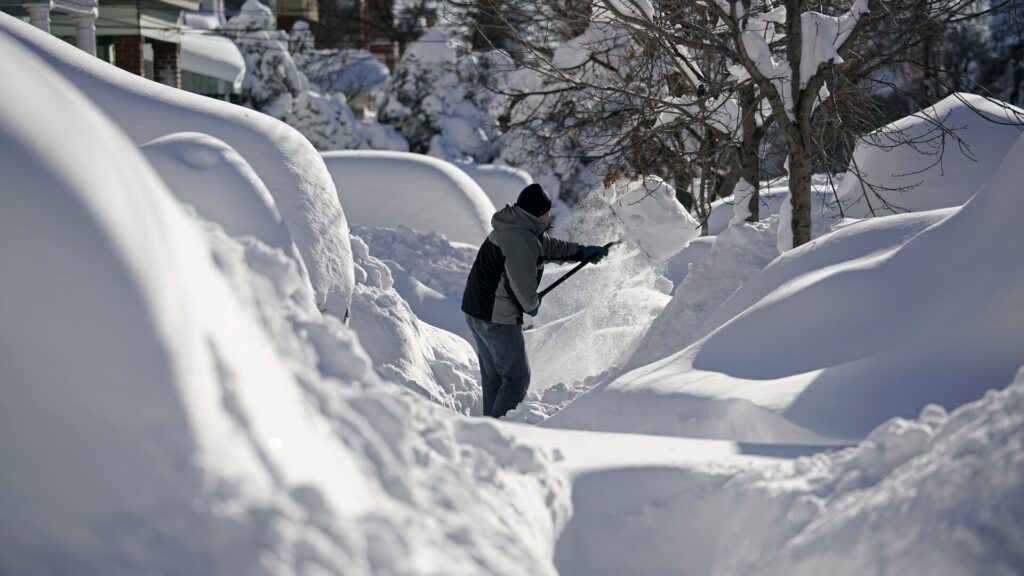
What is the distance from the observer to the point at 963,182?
30.1ft

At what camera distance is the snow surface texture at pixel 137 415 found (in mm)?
1852

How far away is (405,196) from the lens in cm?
1169

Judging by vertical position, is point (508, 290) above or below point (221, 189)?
below

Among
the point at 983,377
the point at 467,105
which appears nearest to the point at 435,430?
the point at 983,377

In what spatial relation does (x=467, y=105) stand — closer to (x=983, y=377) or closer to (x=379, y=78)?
(x=379, y=78)

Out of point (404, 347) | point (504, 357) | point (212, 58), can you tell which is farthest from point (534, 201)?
point (212, 58)

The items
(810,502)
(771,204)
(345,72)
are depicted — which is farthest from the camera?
(345,72)

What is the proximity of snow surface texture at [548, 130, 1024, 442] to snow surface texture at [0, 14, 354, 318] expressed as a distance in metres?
1.68

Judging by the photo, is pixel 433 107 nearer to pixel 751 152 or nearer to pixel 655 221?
pixel 751 152

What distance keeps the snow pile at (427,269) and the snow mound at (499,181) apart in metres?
6.06

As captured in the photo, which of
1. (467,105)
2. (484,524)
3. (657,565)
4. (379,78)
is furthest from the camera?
(379,78)

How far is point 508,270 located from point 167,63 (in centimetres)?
1448

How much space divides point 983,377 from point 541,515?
1.91m

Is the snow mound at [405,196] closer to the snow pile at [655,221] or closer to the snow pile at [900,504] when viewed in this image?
the snow pile at [655,221]
